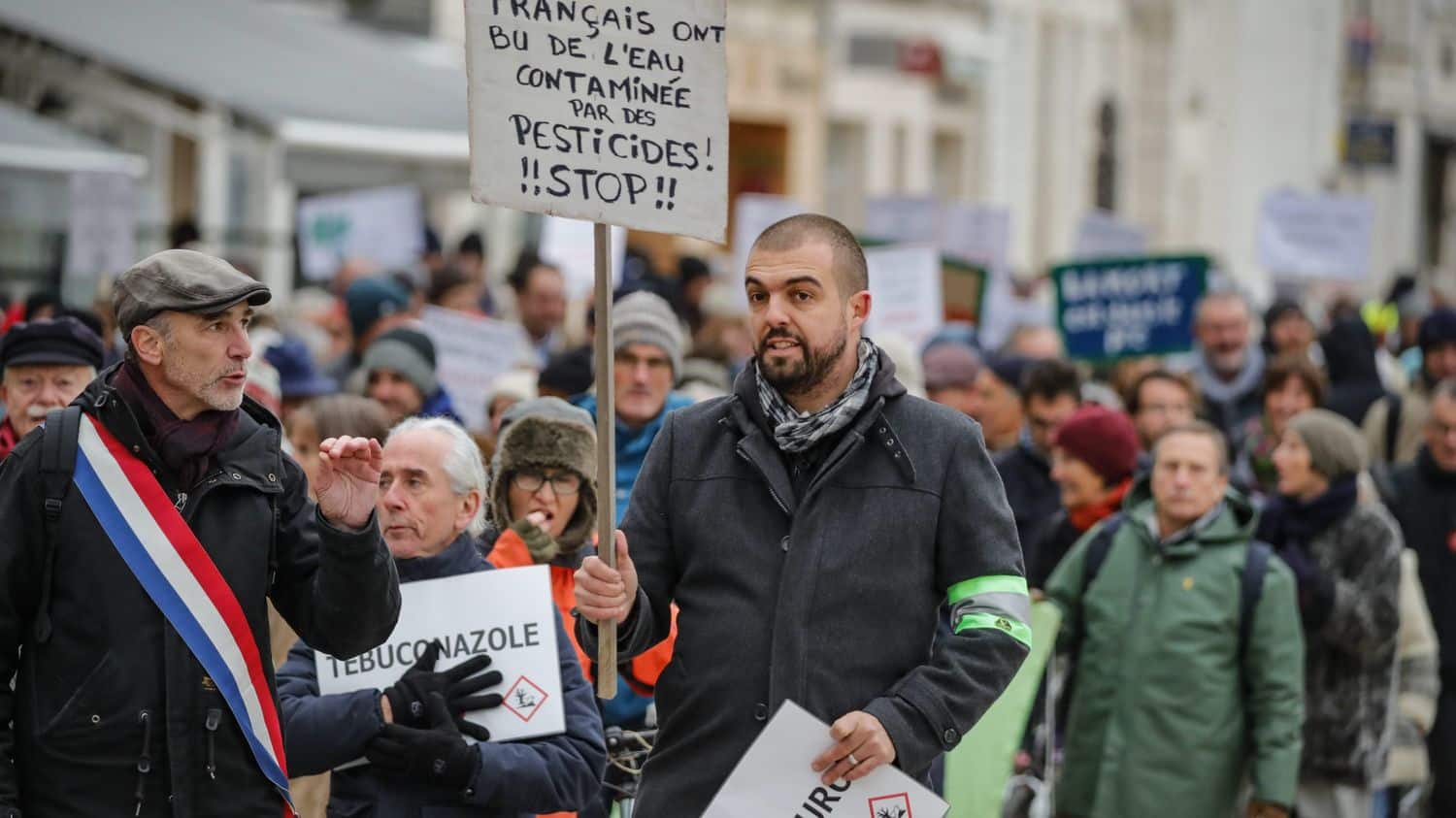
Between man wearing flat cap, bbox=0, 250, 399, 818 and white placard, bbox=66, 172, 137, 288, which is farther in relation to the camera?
white placard, bbox=66, 172, 137, 288

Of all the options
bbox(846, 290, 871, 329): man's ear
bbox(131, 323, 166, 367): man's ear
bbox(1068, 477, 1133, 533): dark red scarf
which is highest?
bbox(846, 290, 871, 329): man's ear

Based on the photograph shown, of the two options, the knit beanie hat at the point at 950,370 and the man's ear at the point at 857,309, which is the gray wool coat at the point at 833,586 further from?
the knit beanie hat at the point at 950,370

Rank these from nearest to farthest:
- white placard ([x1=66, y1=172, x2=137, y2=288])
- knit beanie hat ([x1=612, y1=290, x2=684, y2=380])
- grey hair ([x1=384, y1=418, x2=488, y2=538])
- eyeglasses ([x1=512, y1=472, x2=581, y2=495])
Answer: grey hair ([x1=384, y1=418, x2=488, y2=538]), eyeglasses ([x1=512, y1=472, x2=581, y2=495]), knit beanie hat ([x1=612, y1=290, x2=684, y2=380]), white placard ([x1=66, y1=172, x2=137, y2=288])

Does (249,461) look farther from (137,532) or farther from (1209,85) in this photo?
(1209,85)

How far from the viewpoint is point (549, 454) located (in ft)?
21.3

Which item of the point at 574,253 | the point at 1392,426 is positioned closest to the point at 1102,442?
the point at 1392,426

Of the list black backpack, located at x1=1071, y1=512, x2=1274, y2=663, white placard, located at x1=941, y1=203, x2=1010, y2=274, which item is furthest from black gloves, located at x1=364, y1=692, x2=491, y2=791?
white placard, located at x1=941, y1=203, x2=1010, y2=274

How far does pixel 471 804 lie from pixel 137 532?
Result: 50.6 inches

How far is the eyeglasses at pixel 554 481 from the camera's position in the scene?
6.48m

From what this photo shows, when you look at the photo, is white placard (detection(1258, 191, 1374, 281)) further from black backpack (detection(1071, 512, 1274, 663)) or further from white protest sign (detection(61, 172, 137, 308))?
black backpack (detection(1071, 512, 1274, 663))

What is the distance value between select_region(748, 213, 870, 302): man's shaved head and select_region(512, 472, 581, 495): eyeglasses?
173cm

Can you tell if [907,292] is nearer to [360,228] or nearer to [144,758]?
[360,228]

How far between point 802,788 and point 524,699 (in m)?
1.05

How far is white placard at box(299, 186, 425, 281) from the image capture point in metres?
17.2
